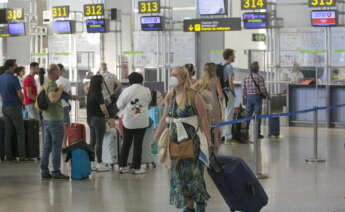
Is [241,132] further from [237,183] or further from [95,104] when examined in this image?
[237,183]

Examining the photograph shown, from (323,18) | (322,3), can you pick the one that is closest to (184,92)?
(323,18)

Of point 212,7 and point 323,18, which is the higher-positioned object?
point 212,7

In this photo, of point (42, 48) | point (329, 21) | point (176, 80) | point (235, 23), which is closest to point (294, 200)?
point (176, 80)

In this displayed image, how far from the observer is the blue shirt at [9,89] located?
494 inches

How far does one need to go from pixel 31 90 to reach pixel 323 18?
868 cm

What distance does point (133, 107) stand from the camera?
1094 cm

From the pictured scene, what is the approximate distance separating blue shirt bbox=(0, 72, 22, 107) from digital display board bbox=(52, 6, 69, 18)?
40.0 ft

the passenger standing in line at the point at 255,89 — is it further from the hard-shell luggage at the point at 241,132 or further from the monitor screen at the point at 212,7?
the monitor screen at the point at 212,7

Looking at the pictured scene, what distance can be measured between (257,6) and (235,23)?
0.77 meters

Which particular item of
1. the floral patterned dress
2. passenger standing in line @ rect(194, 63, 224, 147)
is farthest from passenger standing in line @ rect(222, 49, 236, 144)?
the floral patterned dress

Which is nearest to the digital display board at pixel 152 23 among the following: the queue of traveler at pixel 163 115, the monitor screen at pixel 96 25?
the monitor screen at pixel 96 25

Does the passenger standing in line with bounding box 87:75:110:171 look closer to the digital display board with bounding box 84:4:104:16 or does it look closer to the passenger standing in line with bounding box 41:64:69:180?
the passenger standing in line with bounding box 41:64:69:180

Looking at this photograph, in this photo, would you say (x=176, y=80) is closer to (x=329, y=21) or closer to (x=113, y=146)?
(x=113, y=146)

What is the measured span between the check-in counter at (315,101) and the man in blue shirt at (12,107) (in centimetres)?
880
